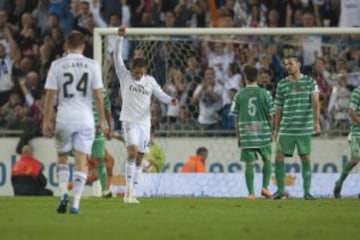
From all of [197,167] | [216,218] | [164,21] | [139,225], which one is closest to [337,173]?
[197,167]

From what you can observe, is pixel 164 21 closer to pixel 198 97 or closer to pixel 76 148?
pixel 198 97

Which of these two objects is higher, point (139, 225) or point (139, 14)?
point (139, 14)

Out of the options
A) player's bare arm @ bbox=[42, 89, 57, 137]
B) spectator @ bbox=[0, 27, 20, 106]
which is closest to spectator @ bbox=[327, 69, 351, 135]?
spectator @ bbox=[0, 27, 20, 106]

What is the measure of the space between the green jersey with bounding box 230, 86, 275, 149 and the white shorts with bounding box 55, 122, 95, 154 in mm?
6040

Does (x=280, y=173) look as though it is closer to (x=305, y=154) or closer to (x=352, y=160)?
(x=305, y=154)

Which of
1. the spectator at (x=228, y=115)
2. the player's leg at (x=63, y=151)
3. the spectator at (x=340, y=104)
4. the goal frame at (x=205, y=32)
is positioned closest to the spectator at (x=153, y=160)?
the spectator at (x=228, y=115)

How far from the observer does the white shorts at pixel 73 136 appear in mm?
14953

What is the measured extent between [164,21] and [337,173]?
5510mm

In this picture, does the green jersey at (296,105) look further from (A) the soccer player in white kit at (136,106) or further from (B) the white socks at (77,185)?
(B) the white socks at (77,185)

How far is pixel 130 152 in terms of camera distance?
18.9 m

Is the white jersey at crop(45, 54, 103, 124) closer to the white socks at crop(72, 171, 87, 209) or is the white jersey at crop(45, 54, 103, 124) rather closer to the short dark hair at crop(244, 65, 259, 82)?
the white socks at crop(72, 171, 87, 209)

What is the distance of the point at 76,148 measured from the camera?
15.0 metres

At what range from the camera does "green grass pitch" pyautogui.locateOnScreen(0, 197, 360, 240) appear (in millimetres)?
12328

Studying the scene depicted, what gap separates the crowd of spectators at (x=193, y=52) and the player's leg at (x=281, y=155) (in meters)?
3.00
